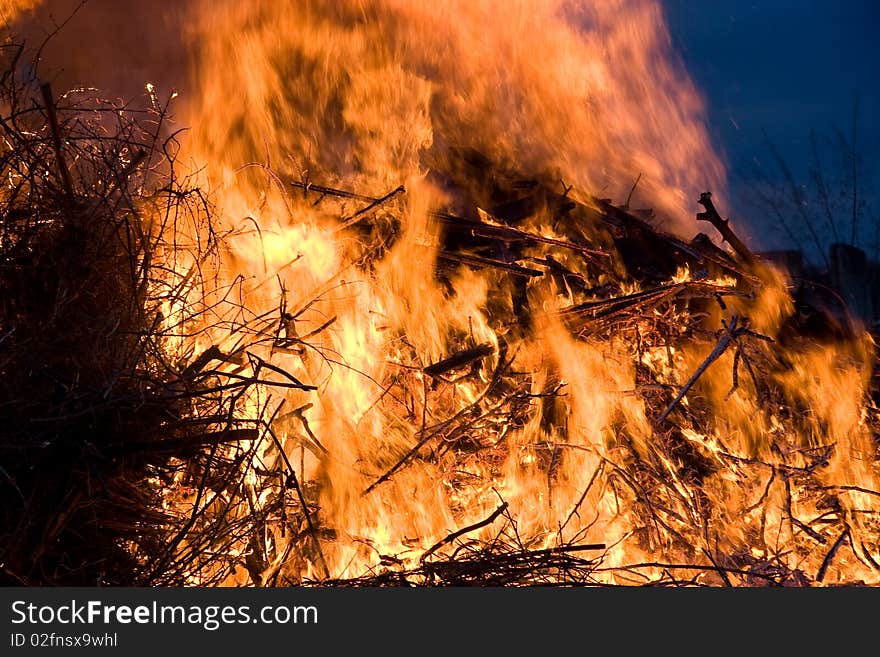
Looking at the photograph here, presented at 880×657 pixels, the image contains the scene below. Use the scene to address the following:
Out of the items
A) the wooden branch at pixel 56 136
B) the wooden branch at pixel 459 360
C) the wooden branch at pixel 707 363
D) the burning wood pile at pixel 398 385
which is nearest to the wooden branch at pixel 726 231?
the burning wood pile at pixel 398 385

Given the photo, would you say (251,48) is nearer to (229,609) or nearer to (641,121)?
(641,121)

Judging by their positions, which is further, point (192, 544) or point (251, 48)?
point (251, 48)

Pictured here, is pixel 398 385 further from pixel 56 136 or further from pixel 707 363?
pixel 56 136

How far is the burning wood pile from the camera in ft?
7.55

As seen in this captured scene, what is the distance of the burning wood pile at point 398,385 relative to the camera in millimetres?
2303

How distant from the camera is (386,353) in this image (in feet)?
10.7

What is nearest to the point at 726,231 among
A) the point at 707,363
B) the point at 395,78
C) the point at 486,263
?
the point at 707,363

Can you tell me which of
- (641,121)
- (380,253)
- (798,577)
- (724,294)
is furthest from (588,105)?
(798,577)

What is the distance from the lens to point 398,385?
324 centimetres

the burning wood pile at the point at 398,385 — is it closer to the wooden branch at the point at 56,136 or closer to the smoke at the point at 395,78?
the wooden branch at the point at 56,136

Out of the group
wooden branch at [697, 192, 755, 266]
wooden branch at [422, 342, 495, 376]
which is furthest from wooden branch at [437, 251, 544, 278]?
wooden branch at [697, 192, 755, 266]

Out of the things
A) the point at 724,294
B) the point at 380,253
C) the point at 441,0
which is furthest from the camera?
the point at 441,0

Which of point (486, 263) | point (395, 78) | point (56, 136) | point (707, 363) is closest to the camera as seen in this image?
point (56, 136)

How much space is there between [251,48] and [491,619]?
289 centimetres
